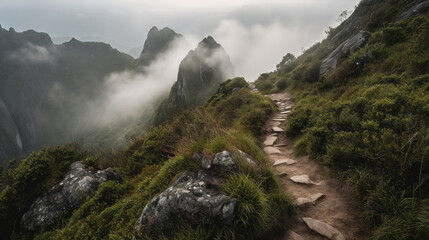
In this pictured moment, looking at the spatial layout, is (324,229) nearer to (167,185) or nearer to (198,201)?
(198,201)

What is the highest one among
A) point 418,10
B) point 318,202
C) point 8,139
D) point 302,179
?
point 8,139

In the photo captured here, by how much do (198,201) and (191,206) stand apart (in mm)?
146

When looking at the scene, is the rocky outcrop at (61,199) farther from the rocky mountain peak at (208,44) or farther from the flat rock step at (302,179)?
the rocky mountain peak at (208,44)

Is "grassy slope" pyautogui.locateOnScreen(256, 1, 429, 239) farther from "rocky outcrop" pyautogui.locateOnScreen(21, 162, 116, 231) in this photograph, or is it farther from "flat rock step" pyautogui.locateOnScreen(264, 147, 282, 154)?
"rocky outcrop" pyautogui.locateOnScreen(21, 162, 116, 231)

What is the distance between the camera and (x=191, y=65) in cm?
9706

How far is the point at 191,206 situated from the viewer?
2.95 metres

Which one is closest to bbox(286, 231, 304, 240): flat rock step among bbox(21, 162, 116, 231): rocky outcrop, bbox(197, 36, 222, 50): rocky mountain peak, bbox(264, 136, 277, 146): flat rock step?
bbox(264, 136, 277, 146): flat rock step

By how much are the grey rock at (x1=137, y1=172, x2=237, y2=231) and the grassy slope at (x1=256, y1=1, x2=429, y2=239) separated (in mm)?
2183

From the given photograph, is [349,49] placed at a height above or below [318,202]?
above

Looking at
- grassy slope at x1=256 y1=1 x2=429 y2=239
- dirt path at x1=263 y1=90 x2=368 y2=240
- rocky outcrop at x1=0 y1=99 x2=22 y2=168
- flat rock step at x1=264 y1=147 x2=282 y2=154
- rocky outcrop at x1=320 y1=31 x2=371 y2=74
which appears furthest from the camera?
rocky outcrop at x1=0 y1=99 x2=22 y2=168

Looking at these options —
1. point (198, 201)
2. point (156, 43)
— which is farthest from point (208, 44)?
point (156, 43)

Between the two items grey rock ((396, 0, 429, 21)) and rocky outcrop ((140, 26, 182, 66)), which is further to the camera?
rocky outcrop ((140, 26, 182, 66))

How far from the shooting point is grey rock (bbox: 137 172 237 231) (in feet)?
9.05

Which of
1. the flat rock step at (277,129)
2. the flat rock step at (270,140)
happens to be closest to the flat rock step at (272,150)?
the flat rock step at (270,140)
